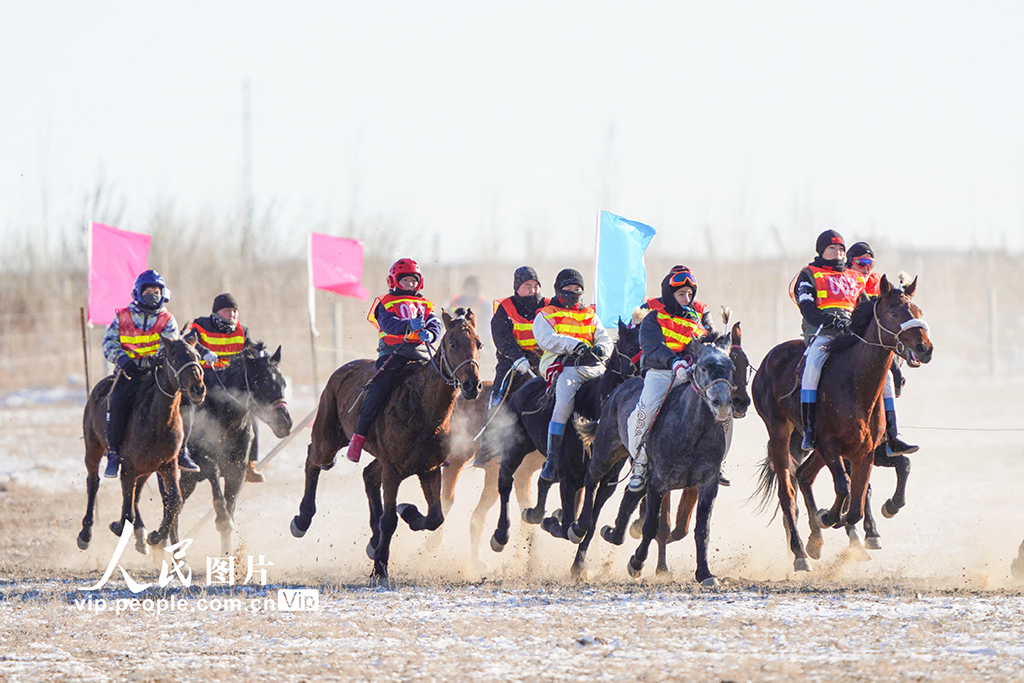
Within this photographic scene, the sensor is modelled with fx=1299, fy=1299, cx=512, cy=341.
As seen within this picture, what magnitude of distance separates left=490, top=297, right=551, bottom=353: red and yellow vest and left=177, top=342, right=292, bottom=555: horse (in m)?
3.03

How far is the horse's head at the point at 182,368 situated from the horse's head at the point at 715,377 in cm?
468

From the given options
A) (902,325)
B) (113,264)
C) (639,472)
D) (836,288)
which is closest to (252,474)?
(639,472)

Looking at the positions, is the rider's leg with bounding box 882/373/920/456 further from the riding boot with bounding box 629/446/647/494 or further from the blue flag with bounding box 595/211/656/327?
the blue flag with bounding box 595/211/656/327

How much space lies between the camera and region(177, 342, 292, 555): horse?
13.8 m

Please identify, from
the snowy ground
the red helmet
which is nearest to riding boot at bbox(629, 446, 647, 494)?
the snowy ground

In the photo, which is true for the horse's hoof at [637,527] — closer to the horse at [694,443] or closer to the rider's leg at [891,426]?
the horse at [694,443]

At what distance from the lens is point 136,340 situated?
1275 cm

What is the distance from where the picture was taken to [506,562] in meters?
12.6

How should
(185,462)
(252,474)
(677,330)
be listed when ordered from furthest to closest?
1. (252,474)
2. (185,462)
3. (677,330)

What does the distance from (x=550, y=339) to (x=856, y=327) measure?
2.67 metres

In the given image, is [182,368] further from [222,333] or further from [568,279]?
[568,279]

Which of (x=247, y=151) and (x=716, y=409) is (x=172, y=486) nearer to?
(x=716, y=409)

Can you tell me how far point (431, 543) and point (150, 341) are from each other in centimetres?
344

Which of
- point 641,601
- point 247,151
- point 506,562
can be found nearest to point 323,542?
point 506,562
